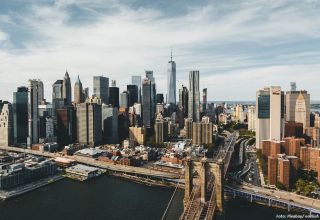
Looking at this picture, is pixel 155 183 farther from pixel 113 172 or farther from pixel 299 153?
pixel 299 153

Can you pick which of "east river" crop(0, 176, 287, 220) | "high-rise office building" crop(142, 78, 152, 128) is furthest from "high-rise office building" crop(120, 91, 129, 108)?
"east river" crop(0, 176, 287, 220)

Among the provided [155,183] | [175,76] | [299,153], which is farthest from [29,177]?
[175,76]

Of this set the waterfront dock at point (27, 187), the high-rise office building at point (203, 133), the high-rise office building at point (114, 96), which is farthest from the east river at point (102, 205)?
the high-rise office building at point (114, 96)

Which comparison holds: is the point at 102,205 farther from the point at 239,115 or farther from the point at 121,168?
the point at 239,115

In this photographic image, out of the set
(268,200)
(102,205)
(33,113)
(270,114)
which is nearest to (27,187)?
(102,205)

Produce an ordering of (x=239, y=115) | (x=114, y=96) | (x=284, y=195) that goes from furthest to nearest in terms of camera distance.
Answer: (x=239, y=115) < (x=114, y=96) < (x=284, y=195)

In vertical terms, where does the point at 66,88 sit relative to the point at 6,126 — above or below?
above
